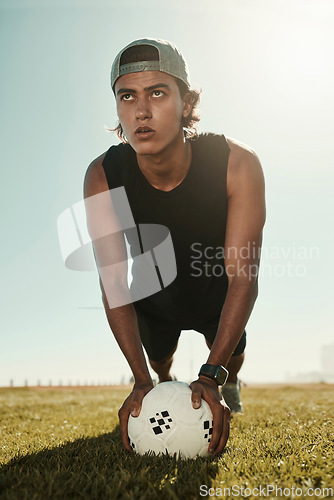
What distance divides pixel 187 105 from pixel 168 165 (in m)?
0.73

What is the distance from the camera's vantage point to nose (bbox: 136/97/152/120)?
3.72 metres

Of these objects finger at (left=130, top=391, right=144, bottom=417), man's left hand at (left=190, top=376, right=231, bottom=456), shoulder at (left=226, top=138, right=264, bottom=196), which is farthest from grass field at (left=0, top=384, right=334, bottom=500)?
shoulder at (left=226, top=138, right=264, bottom=196)

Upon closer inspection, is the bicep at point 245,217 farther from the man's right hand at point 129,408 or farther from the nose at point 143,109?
the man's right hand at point 129,408

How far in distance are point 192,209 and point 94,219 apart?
1071 millimetres

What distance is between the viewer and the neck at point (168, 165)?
161 inches

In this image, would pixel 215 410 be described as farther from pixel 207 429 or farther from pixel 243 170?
pixel 243 170

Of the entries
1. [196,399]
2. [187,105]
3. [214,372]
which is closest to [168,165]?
[187,105]

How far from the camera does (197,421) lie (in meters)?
3.17

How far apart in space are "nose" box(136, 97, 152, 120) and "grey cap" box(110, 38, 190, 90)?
29 centimetres

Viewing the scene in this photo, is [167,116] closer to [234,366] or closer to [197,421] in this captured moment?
[197,421]

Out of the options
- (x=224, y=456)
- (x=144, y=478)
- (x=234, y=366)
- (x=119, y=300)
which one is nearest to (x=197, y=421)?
(x=224, y=456)

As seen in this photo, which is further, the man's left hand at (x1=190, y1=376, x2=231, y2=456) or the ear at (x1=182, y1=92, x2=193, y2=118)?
the ear at (x1=182, y1=92, x2=193, y2=118)

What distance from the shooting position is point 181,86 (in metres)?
4.11

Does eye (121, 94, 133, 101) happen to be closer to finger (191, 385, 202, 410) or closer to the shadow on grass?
finger (191, 385, 202, 410)
